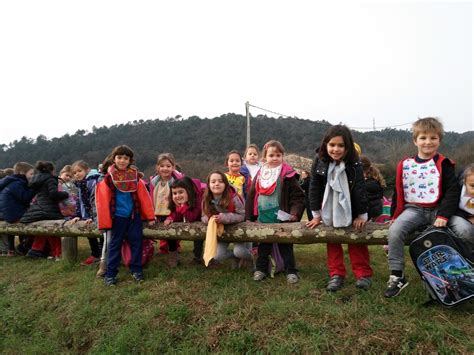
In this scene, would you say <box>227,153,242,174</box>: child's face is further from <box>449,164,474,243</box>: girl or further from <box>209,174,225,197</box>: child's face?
<box>449,164,474,243</box>: girl

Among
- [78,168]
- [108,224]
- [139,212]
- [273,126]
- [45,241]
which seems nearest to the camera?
[108,224]

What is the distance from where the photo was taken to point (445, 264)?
10.4ft

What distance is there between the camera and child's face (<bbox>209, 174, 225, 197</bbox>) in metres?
4.55

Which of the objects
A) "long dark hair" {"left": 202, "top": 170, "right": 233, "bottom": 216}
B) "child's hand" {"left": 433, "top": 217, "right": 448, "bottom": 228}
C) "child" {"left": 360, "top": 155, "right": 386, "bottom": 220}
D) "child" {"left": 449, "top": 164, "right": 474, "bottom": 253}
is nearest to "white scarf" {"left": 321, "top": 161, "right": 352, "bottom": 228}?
"child's hand" {"left": 433, "top": 217, "right": 448, "bottom": 228}

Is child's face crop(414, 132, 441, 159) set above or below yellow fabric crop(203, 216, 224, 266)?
above

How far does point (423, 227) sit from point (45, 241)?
254 inches

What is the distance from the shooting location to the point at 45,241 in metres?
6.71

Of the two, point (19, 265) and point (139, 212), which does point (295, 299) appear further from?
point (19, 265)

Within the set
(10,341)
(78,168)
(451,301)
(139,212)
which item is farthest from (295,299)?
(78,168)

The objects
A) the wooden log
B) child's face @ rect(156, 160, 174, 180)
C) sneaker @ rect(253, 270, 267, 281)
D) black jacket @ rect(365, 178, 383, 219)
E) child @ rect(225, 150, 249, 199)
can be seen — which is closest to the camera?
the wooden log

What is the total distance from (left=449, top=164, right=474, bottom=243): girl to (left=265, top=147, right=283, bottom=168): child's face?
198cm

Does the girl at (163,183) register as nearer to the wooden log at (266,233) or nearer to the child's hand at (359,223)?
the wooden log at (266,233)

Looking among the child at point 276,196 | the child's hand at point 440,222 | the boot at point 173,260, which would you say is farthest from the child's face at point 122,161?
the child's hand at point 440,222

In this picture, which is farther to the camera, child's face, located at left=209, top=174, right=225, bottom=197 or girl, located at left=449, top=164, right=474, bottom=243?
child's face, located at left=209, top=174, right=225, bottom=197
